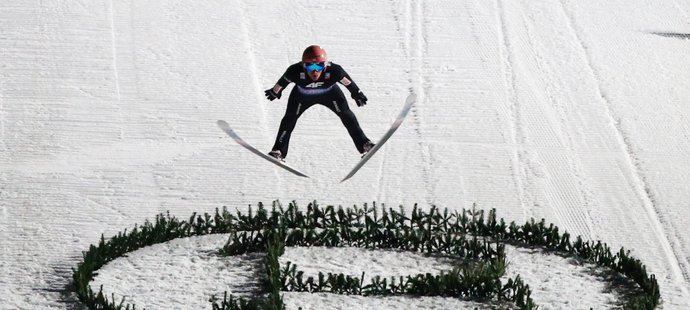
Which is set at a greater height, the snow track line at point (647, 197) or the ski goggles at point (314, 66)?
the ski goggles at point (314, 66)

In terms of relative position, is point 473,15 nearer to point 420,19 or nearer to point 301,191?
point 420,19

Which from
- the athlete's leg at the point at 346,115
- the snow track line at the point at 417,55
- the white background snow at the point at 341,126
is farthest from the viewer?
the snow track line at the point at 417,55

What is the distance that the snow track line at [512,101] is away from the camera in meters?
16.0

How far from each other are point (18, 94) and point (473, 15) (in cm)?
565

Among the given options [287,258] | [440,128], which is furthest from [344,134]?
[287,258]

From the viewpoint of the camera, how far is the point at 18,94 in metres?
17.9

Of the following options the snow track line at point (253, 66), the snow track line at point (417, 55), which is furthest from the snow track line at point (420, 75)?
the snow track line at point (253, 66)

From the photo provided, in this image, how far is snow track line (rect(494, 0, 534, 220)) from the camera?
16.0 m

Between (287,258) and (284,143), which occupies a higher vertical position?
(284,143)

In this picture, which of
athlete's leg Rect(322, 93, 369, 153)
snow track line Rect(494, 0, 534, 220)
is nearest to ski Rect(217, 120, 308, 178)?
athlete's leg Rect(322, 93, 369, 153)

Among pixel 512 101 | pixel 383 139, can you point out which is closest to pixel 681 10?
pixel 512 101

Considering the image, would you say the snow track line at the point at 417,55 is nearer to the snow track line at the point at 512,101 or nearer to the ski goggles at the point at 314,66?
the snow track line at the point at 512,101

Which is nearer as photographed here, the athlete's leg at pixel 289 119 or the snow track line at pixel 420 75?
the athlete's leg at pixel 289 119

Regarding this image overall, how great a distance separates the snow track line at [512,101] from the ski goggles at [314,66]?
2.83m
